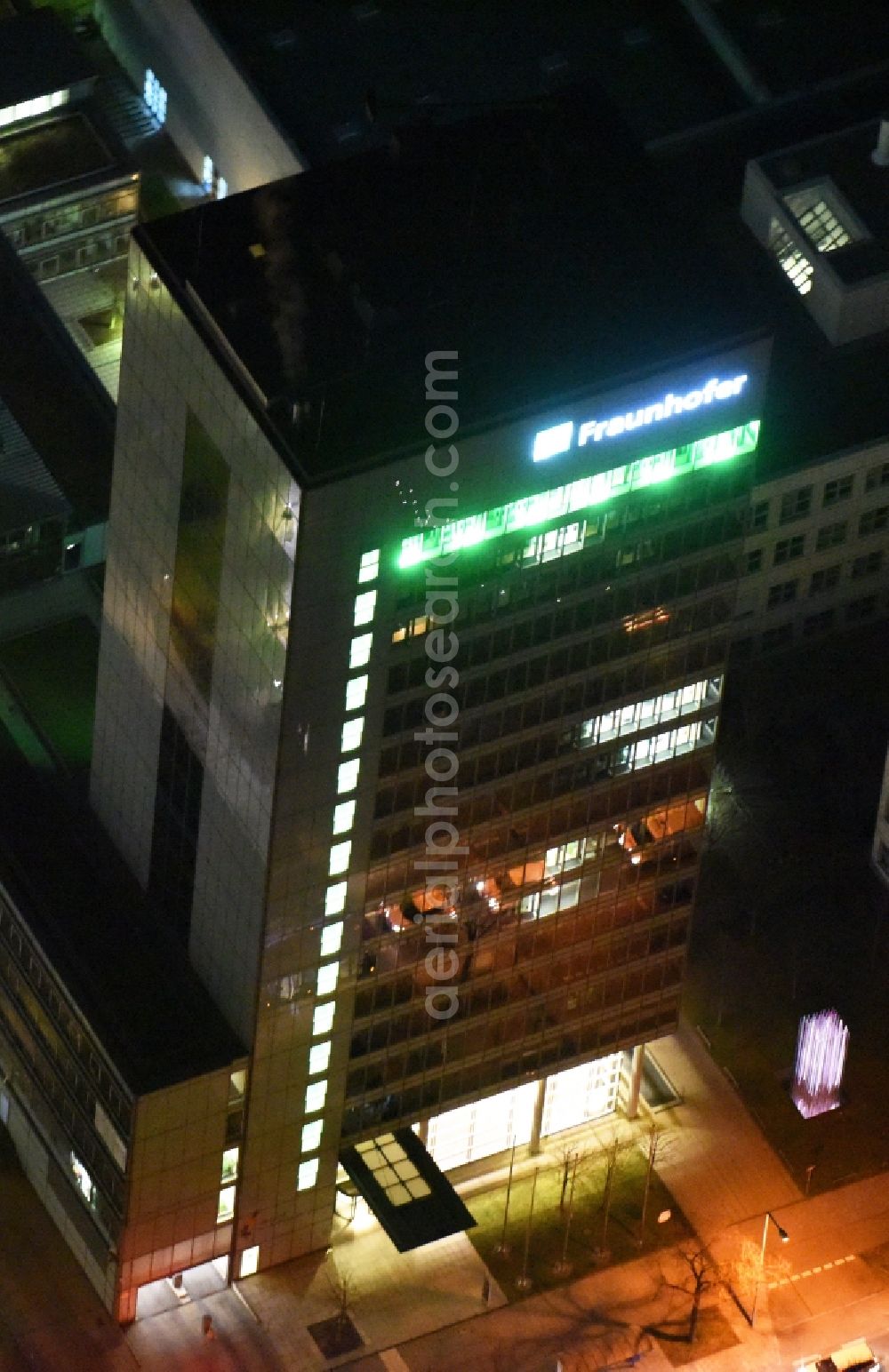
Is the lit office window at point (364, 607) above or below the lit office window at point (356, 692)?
above

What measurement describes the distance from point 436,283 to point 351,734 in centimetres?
2376

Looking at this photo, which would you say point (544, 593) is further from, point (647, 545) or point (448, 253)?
point (448, 253)

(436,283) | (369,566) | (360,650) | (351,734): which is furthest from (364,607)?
(436,283)

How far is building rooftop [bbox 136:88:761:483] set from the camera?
188 metres

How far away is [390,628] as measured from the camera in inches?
7667

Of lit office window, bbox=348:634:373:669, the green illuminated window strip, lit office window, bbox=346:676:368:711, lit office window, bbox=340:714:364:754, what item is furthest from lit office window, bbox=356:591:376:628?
lit office window, bbox=340:714:364:754

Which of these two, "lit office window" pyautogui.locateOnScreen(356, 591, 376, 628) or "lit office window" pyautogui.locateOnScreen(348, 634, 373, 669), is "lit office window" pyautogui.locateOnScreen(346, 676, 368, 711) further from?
"lit office window" pyautogui.locateOnScreen(356, 591, 376, 628)

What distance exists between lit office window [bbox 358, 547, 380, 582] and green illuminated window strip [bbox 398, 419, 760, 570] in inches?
55.2

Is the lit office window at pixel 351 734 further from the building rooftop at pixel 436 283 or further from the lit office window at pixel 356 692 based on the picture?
the building rooftop at pixel 436 283

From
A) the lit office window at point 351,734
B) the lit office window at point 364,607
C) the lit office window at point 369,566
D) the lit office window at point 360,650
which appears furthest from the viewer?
the lit office window at point 351,734

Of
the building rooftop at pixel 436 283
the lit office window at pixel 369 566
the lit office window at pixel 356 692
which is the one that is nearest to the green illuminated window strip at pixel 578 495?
the lit office window at pixel 369 566

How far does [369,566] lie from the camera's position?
191 m

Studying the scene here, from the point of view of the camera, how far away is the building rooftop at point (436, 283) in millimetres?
188125

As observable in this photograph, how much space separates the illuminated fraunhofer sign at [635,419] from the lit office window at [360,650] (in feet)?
41.7
